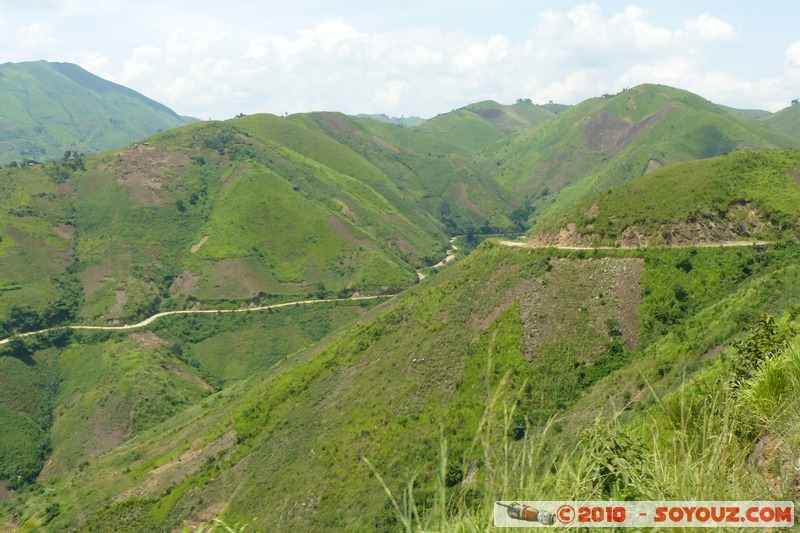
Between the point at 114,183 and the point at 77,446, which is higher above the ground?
the point at 114,183

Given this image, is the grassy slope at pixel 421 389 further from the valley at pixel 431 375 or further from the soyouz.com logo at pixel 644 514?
the soyouz.com logo at pixel 644 514

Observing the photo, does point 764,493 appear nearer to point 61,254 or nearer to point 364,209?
point 61,254

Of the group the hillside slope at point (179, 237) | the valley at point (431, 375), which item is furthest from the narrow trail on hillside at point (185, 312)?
the hillside slope at point (179, 237)

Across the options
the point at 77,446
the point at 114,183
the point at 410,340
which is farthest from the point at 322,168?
the point at 410,340

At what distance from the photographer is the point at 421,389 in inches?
1823

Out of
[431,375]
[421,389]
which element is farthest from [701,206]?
[421,389]

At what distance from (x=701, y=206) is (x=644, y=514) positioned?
183 ft

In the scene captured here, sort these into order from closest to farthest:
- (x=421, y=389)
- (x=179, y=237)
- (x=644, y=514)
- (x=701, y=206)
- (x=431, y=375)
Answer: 1. (x=644, y=514)
2. (x=421, y=389)
3. (x=431, y=375)
4. (x=701, y=206)
5. (x=179, y=237)

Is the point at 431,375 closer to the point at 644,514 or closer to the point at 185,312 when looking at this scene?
the point at 644,514

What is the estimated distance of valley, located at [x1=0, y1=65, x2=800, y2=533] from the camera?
7.65 metres

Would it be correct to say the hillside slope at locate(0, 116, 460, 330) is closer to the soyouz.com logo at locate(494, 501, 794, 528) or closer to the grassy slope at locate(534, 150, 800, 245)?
the grassy slope at locate(534, 150, 800, 245)

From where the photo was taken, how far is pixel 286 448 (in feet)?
159

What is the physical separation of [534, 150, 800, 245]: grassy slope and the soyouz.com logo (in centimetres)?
4999

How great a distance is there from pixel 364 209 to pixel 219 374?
86.2 metres
